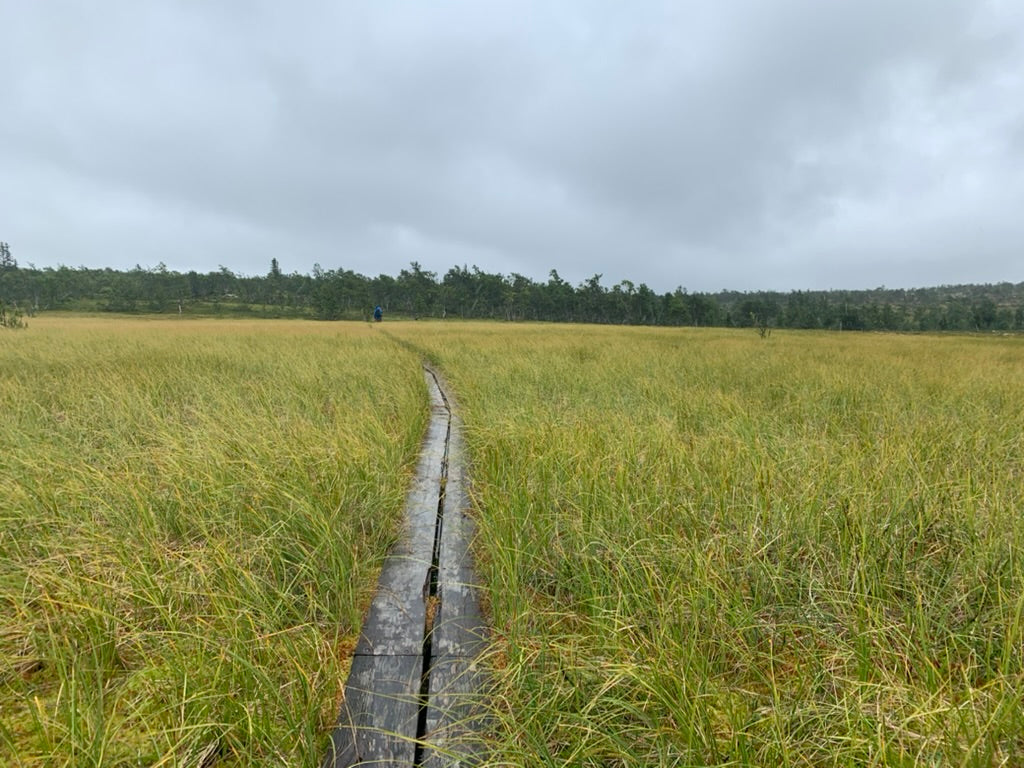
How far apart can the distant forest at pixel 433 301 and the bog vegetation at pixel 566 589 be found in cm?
7588

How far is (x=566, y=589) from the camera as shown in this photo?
225cm

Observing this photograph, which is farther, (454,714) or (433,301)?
(433,301)

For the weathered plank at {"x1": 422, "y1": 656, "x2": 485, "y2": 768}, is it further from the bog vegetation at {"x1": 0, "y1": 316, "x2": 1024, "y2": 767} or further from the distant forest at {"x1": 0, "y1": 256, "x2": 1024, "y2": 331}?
the distant forest at {"x1": 0, "y1": 256, "x2": 1024, "y2": 331}

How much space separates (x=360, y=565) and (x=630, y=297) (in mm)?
94387

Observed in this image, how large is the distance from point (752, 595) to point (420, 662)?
151cm

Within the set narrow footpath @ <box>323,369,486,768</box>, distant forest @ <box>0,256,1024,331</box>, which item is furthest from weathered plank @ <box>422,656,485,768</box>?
distant forest @ <box>0,256,1024,331</box>

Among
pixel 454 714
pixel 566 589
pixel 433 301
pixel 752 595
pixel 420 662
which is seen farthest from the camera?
pixel 433 301

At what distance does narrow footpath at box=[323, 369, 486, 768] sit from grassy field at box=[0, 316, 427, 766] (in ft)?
0.35

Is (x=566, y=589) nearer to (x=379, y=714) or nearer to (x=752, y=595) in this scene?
(x=752, y=595)

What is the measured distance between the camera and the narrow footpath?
1.35 m

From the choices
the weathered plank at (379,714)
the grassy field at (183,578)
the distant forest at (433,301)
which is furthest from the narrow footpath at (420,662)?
the distant forest at (433,301)

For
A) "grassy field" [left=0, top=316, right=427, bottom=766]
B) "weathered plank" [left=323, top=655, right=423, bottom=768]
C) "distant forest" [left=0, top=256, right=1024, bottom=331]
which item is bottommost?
"weathered plank" [left=323, top=655, right=423, bottom=768]

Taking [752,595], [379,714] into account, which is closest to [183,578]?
[379,714]

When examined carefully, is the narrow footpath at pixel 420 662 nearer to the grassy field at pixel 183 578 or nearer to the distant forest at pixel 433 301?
the grassy field at pixel 183 578
